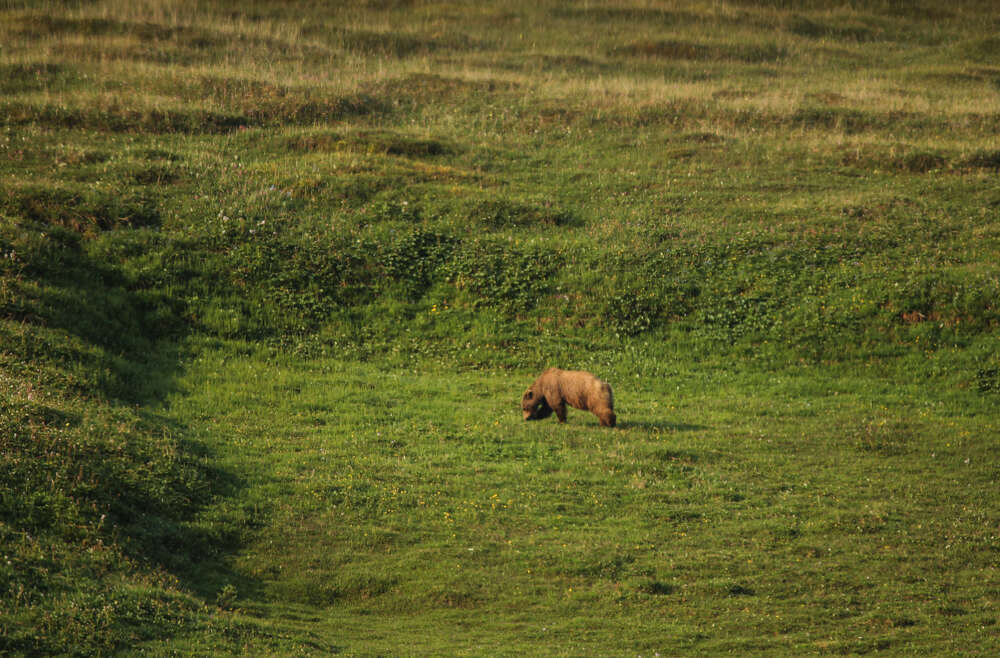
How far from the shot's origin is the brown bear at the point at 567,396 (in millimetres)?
20453

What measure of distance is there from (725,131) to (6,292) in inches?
1253

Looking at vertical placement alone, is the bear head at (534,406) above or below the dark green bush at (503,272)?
below

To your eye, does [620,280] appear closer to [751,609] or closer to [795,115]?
A: [751,609]

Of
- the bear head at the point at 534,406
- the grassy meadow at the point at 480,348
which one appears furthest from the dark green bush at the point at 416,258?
the bear head at the point at 534,406

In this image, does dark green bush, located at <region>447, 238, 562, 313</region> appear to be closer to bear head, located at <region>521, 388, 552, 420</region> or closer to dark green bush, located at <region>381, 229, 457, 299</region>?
dark green bush, located at <region>381, 229, 457, 299</region>

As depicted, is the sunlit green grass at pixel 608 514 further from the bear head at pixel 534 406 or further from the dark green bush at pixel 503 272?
the dark green bush at pixel 503 272

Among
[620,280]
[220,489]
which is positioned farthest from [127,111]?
[220,489]

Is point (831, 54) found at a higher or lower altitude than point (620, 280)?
higher

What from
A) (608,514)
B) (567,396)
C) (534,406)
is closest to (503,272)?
(534,406)

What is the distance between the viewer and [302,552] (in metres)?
15.5

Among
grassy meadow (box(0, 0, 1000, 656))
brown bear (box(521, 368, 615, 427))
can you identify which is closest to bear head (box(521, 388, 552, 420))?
brown bear (box(521, 368, 615, 427))

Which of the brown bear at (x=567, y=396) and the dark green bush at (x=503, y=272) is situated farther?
the dark green bush at (x=503, y=272)

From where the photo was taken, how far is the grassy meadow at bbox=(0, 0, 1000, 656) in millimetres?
13781

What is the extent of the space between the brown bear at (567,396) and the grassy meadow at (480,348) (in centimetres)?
54
